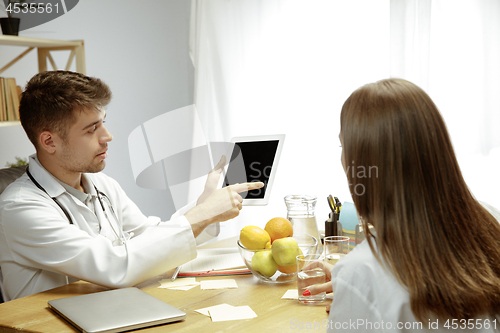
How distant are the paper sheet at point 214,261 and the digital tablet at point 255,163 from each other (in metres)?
0.18

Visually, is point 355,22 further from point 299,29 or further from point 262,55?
point 262,55

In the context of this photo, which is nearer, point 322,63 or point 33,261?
point 33,261

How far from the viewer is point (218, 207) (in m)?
1.39

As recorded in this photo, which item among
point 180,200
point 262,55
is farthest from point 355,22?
point 180,200

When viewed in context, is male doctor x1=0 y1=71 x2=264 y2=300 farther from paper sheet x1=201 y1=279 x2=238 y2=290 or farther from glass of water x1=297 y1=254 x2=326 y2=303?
glass of water x1=297 y1=254 x2=326 y2=303

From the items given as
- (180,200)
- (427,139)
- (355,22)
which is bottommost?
(180,200)

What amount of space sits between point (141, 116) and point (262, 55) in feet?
3.15

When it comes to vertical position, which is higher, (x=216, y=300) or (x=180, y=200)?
(x=216, y=300)

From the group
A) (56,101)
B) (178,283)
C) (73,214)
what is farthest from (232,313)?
(56,101)

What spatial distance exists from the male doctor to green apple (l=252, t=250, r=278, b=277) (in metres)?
0.23

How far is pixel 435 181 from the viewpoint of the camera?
72 cm

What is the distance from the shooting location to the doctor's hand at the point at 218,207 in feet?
4.48

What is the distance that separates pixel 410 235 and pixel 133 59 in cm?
274

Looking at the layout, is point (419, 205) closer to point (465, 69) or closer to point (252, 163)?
point (252, 163)
